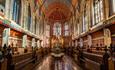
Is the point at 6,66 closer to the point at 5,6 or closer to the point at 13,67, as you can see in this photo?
the point at 13,67

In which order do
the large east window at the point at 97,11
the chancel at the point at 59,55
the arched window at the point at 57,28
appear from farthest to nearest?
the arched window at the point at 57,28, the large east window at the point at 97,11, the chancel at the point at 59,55

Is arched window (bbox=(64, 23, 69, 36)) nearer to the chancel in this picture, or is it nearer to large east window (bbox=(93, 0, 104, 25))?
the chancel

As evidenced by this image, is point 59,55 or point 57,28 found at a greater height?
point 57,28

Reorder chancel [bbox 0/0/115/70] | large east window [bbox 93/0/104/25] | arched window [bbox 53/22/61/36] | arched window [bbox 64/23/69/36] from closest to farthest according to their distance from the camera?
chancel [bbox 0/0/115/70] → large east window [bbox 93/0/104/25] → arched window [bbox 64/23/69/36] → arched window [bbox 53/22/61/36]

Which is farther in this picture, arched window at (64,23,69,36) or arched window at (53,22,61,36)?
arched window at (53,22,61,36)

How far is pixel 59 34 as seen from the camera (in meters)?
41.2

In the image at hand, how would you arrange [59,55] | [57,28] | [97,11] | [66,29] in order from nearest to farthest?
[97,11] → [59,55] → [66,29] → [57,28]

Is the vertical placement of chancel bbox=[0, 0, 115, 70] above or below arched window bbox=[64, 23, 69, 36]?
below

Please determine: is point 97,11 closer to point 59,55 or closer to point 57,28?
point 59,55

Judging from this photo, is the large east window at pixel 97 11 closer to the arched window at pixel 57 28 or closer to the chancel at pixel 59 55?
the chancel at pixel 59 55

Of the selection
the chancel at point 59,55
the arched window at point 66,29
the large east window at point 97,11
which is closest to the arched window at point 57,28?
the arched window at point 66,29

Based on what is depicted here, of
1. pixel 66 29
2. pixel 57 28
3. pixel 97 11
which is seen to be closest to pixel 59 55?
pixel 97 11

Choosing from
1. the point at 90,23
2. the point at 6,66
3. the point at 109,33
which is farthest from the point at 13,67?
the point at 90,23

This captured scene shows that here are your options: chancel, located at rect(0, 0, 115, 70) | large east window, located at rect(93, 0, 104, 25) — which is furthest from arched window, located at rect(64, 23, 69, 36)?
large east window, located at rect(93, 0, 104, 25)
